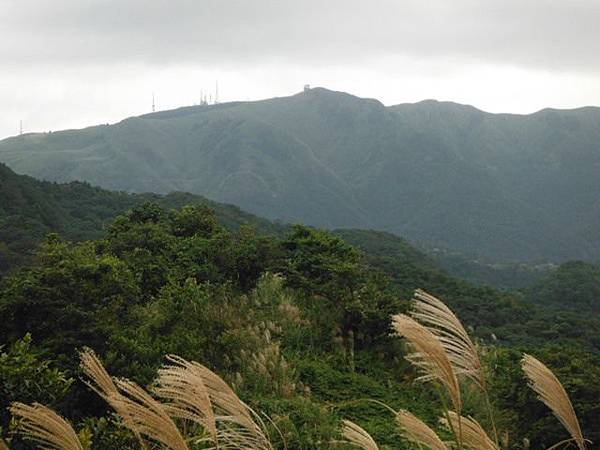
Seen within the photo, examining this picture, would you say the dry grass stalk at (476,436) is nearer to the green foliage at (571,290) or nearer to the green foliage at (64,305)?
the green foliage at (64,305)

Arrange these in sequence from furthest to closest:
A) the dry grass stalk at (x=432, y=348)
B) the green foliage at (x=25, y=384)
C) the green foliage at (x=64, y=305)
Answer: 1. the green foliage at (x=64, y=305)
2. the green foliage at (x=25, y=384)
3. the dry grass stalk at (x=432, y=348)

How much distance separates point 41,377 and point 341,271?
18.2 feet

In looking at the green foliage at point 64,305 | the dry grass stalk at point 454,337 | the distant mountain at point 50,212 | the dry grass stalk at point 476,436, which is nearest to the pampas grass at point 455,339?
the dry grass stalk at point 454,337

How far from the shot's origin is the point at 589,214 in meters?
175

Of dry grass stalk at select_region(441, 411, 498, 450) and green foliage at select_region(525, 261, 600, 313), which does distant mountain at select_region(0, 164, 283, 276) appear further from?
dry grass stalk at select_region(441, 411, 498, 450)

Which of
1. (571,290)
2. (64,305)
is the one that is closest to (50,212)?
(571,290)

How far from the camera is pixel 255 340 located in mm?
7066

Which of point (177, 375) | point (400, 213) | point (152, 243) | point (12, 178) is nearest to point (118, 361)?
point (177, 375)

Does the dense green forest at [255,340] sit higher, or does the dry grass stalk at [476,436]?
the dry grass stalk at [476,436]

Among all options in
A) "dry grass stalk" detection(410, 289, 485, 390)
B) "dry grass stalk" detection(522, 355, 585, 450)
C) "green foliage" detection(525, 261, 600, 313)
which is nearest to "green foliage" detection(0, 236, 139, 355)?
"dry grass stalk" detection(410, 289, 485, 390)

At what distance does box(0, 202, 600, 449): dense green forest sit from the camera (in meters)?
5.51

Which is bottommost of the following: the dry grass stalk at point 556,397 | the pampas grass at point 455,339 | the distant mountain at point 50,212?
the distant mountain at point 50,212

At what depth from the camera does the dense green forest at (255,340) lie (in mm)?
5508

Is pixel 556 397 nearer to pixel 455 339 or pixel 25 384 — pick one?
pixel 455 339
